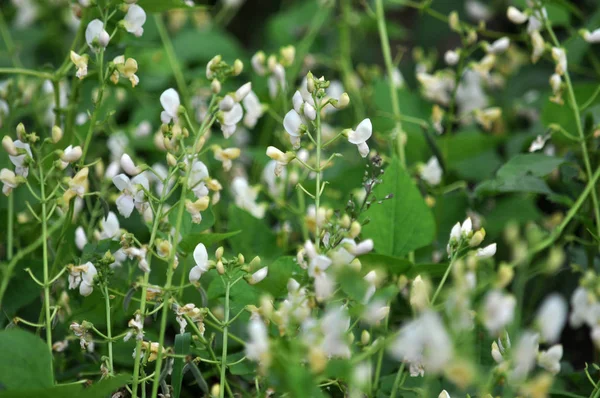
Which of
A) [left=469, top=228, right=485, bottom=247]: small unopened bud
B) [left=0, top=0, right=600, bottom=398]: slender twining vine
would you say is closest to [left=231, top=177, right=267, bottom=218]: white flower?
[left=0, top=0, right=600, bottom=398]: slender twining vine

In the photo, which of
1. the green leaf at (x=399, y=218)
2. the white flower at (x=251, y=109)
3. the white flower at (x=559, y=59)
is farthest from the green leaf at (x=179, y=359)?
the white flower at (x=559, y=59)

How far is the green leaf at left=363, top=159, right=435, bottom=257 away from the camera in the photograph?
106cm

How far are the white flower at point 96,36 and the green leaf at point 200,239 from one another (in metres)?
0.26

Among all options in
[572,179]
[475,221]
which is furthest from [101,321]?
[572,179]

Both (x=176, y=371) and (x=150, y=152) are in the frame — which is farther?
(x=150, y=152)

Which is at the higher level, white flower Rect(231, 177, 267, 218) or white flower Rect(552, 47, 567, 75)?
white flower Rect(552, 47, 567, 75)

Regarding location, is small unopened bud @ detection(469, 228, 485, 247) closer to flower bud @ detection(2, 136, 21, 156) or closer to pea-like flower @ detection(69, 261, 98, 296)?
pea-like flower @ detection(69, 261, 98, 296)

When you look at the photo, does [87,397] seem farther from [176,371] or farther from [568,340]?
[568,340]

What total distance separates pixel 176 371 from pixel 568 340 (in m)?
0.88

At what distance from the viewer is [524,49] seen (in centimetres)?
208

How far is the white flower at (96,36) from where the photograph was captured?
3.04ft

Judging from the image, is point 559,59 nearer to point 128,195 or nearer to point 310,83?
point 310,83

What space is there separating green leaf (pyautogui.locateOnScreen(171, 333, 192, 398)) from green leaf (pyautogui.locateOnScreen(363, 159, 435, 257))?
339 millimetres

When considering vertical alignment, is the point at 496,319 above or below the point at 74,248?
above
